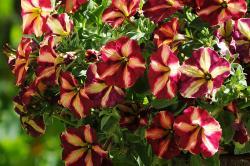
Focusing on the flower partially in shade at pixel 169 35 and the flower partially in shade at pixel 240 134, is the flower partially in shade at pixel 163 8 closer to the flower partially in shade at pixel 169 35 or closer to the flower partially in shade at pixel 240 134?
the flower partially in shade at pixel 169 35

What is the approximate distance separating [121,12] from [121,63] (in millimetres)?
138

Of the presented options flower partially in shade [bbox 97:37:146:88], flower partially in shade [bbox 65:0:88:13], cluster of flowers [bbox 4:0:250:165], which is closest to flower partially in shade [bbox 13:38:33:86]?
cluster of flowers [bbox 4:0:250:165]

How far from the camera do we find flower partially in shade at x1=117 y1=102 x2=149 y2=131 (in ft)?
4.28

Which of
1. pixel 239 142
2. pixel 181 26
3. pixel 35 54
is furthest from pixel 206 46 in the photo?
pixel 35 54

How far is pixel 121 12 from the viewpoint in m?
1.38

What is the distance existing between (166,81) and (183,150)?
6.2 inches

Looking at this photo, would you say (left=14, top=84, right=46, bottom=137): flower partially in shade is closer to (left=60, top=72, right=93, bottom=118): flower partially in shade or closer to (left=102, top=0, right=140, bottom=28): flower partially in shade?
(left=60, top=72, right=93, bottom=118): flower partially in shade

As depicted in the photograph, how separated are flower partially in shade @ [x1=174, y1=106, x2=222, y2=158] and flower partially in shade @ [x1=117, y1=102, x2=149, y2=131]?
0.33 ft

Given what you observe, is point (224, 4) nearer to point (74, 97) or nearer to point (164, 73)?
point (164, 73)

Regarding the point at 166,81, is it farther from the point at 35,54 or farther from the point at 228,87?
the point at 35,54

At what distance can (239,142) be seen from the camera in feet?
4.20

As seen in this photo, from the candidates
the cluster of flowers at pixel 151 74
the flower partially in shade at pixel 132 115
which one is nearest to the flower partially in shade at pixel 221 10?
the cluster of flowers at pixel 151 74

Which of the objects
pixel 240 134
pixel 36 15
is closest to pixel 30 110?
pixel 36 15

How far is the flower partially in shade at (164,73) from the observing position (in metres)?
1.23
